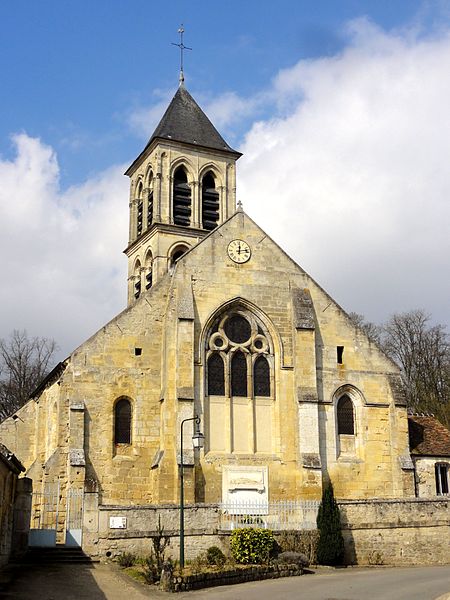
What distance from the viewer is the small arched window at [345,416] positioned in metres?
31.4

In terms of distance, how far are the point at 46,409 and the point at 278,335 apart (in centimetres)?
1035

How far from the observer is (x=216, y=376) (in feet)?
99.2

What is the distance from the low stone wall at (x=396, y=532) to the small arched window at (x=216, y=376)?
624 cm

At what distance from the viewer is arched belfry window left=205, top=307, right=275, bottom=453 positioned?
2980cm

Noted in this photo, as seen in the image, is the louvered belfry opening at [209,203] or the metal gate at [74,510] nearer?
the metal gate at [74,510]

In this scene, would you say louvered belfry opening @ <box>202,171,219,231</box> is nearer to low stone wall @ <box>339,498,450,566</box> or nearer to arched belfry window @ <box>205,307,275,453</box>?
arched belfry window @ <box>205,307,275,453</box>

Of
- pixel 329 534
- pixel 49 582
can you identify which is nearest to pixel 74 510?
pixel 49 582

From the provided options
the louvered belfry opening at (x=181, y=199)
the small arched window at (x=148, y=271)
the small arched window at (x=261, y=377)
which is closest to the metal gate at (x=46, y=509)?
the small arched window at (x=261, y=377)

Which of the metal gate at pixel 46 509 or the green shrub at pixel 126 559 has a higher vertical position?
the metal gate at pixel 46 509

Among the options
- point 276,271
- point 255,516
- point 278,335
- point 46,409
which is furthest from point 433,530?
point 46,409

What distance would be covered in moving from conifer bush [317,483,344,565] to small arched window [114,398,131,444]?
755cm

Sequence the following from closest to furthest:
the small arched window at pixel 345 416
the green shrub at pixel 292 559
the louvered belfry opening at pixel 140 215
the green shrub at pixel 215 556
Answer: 1. the green shrub at pixel 215 556
2. the green shrub at pixel 292 559
3. the small arched window at pixel 345 416
4. the louvered belfry opening at pixel 140 215

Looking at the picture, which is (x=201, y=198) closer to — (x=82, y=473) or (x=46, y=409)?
(x=46, y=409)

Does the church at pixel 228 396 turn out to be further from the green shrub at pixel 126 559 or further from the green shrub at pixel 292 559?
the green shrub at pixel 292 559
